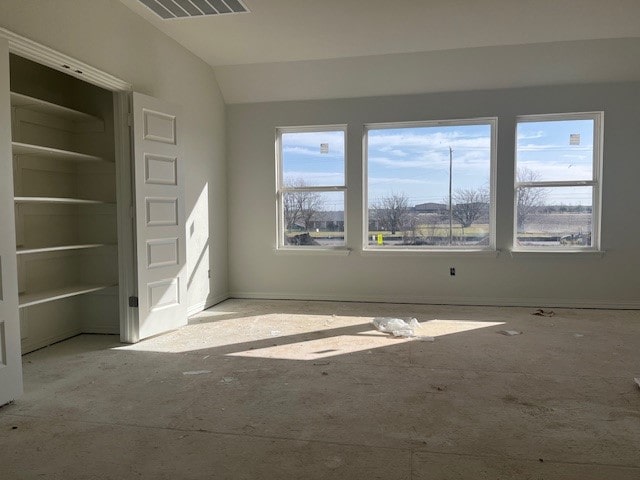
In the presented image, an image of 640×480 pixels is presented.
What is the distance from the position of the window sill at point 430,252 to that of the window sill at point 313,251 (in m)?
0.27

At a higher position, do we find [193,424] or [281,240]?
[281,240]

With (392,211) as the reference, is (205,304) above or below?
below

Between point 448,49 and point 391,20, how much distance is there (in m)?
1.02

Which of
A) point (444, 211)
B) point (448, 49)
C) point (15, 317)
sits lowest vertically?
point (15, 317)

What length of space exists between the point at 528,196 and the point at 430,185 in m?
1.18

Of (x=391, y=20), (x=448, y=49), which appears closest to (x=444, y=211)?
(x=448, y=49)

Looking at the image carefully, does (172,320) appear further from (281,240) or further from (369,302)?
(369,302)

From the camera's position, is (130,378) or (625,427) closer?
(625,427)

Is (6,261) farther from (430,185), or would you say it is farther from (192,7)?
(430,185)

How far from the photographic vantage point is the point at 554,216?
5.46 metres

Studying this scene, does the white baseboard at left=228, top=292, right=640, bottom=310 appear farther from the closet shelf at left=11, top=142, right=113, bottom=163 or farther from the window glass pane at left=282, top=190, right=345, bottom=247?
the closet shelf at left=11, top=142, right=113, bottom=163

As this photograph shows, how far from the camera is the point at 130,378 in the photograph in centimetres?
319

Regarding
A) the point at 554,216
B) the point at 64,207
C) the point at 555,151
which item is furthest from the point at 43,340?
the point at 555,151

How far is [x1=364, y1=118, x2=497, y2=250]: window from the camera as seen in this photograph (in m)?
5.58
